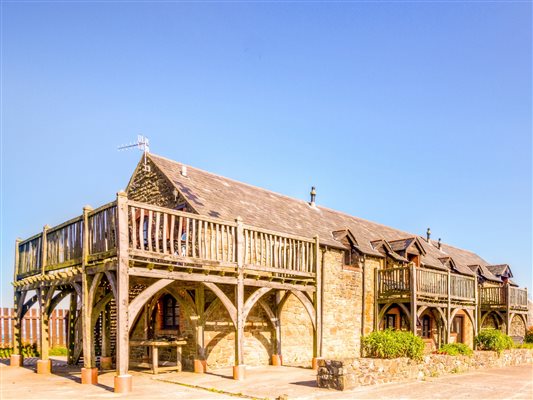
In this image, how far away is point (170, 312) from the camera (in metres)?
18.5

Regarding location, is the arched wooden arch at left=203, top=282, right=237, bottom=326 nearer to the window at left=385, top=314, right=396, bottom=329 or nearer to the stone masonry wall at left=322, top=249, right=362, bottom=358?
the stone masonry wall at left=322, top=249, right=362, bottom=358

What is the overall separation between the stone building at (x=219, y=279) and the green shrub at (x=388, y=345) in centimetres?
288

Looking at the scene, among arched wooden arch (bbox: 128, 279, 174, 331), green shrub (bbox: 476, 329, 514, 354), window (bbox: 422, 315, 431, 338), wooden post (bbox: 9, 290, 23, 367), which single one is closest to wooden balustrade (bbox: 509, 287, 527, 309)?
window (bbox: 422, 315, 431, 338)

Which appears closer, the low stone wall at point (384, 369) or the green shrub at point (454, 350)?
the low stone wall at point (384, 369)

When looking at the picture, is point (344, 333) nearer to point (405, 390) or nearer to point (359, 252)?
point (359, 252)

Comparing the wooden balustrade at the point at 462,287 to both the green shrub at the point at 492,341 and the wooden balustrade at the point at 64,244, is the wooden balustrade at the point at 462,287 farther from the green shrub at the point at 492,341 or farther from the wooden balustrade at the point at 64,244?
the wooden balustrade at the point at 64,244

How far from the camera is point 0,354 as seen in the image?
19.7 m

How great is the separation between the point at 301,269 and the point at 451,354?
218 inches

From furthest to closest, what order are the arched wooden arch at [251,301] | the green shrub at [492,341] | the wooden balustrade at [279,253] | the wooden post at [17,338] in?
1. the green shrub at [492,341]
2. the wooden post at [17,338]
3. the wooden balustrade at [279,253]
4. the arched wooden arch at [251,301]

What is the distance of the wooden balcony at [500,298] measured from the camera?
29031 millimetres

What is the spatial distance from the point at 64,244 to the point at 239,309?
5.08 m

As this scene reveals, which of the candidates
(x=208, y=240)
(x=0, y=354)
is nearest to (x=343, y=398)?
(x=208, y=240)

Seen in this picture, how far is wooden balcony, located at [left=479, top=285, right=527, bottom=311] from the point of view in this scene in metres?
29.0

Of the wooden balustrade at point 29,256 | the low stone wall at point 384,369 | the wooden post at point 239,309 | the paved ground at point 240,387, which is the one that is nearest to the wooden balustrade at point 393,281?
the low stone wall at point 384,369
